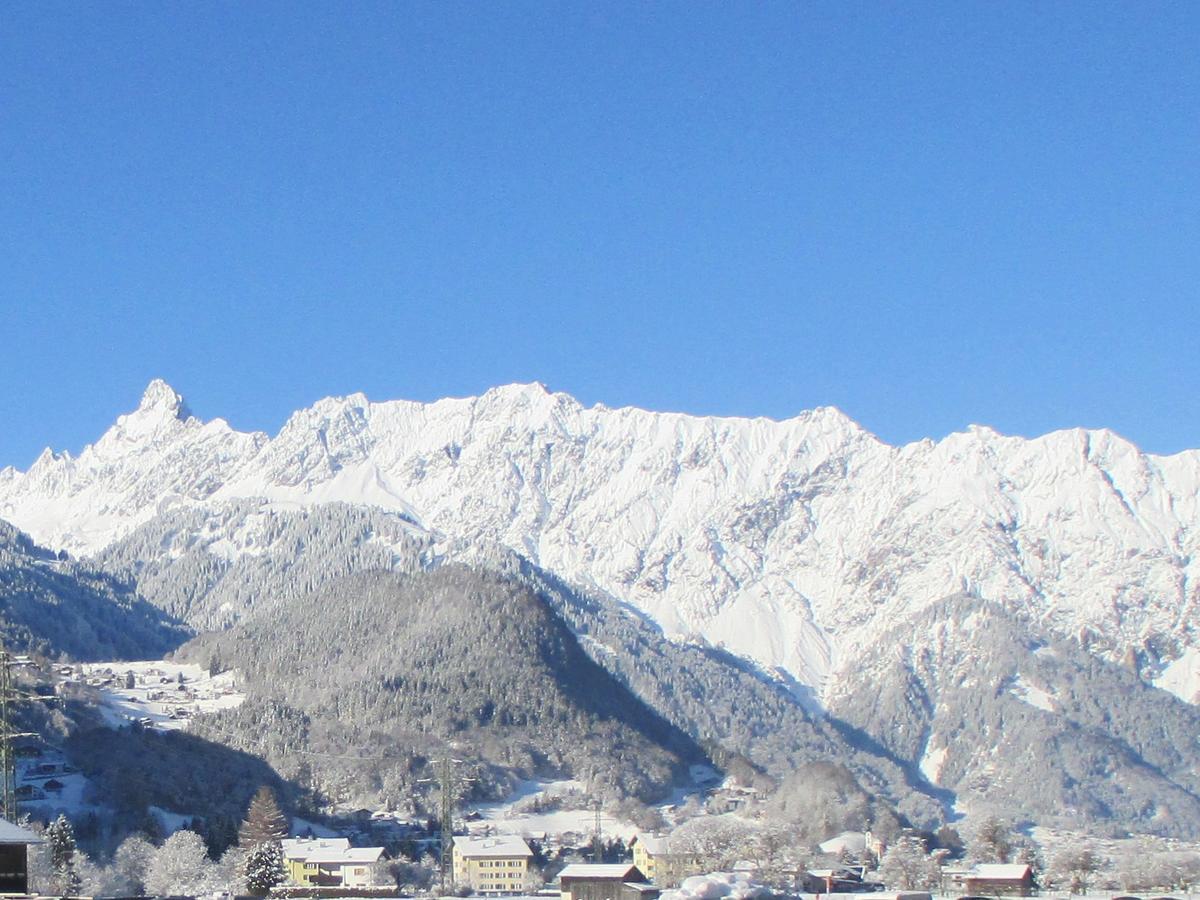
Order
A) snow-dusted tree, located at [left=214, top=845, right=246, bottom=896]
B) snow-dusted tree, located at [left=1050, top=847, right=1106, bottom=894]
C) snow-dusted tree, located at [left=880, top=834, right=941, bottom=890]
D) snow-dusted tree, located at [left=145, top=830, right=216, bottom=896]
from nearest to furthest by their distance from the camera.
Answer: snow-dusted tree, located at [left=214, top=845, right=246, bottom=896], snow-dusted tree, located at [left=145, top=830, right=216, bottom=896], snow-dusted tree, located at [left=880, top=834, right=941, bottom=890], snow-dusted tree, located at [left=1050, top=847, right=1106, bottom=894]

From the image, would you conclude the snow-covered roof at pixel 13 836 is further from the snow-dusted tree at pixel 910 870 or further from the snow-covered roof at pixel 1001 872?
the snow-dusted tree at pixel 910 870

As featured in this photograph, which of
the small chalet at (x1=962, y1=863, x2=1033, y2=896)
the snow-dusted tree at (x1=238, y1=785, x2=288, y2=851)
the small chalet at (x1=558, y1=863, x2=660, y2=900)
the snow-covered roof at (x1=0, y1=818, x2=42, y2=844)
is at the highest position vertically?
the snow-dusted tree at (x1=238, y1=785, x2=288, y2=851)

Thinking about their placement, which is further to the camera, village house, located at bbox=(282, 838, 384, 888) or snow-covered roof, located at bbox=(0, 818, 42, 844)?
village house, located at bbox=(282, 838, 384, 888)

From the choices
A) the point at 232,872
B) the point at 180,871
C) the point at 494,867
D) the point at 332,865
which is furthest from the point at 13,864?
the point at 494,867

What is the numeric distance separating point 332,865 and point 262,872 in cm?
3682

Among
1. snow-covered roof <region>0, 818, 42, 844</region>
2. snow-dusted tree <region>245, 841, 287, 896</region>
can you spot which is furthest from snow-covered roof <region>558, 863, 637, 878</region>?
snow-covered roof <region>0, 818, 42, 844</region>

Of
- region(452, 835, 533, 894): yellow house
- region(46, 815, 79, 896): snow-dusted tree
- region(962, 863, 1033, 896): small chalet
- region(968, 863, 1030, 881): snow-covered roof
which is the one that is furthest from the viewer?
Answer: region(452, 835, 533, 894): yellow house

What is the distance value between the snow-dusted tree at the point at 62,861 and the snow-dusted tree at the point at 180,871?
26.2ft

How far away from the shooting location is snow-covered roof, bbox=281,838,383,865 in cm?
18050

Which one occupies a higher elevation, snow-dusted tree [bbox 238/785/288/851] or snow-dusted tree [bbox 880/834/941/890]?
snow-dusted tree [bbox 238/785/288/851]

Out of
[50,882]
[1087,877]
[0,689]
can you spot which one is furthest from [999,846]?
[0,689]

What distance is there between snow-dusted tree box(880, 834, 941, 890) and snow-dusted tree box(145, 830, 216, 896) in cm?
6338

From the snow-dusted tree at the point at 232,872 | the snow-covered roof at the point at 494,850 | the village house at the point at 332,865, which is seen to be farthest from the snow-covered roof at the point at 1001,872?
the snow-dusted tree at the point at 232,872

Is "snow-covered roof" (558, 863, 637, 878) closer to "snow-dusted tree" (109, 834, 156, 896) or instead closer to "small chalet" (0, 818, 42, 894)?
"snow-dusted tree" (109, 834, 156, 896)
